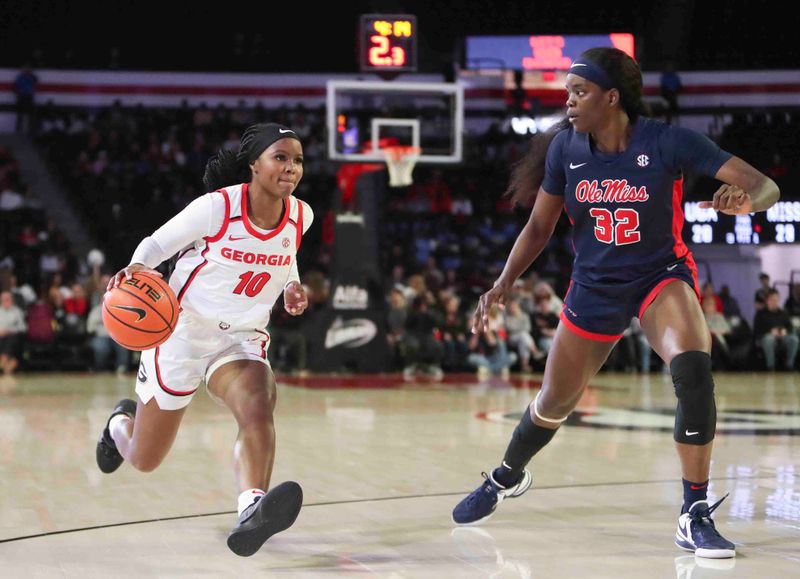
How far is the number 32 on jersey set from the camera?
464 cm

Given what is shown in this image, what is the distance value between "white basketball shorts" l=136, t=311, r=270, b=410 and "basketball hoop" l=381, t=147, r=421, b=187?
1013 centimetres

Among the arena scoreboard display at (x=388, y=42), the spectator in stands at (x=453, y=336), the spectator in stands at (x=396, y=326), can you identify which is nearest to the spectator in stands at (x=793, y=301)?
the spectator in stands at (x=453, y=336)

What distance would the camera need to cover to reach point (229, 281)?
4.71 metres

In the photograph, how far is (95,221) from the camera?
2039 cm

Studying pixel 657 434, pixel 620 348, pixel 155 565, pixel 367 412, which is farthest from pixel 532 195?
pixel 620 348

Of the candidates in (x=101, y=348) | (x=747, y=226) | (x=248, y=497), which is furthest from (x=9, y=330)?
(x=248, y=497)

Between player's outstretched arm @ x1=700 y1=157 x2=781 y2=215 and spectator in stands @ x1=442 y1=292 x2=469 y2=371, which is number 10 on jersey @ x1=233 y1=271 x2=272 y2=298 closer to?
player's outstretched arm @ x1=700 y1=157 x2=781 y2=215

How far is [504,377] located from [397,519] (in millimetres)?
9754

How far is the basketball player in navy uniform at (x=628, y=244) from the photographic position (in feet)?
14.5

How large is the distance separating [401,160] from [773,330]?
588 cm

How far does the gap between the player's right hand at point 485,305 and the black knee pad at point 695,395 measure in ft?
2.89

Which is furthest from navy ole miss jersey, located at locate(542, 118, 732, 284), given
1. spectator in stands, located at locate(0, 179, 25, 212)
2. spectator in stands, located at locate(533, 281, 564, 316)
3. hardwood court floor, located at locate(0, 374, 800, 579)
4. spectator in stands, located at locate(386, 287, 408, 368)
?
spectator in stands, located at locate(0, 179, 25, 212)

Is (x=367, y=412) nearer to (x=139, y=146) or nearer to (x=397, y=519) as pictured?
(x=397, y=519)

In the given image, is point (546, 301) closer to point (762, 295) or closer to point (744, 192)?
point (762, 295)
